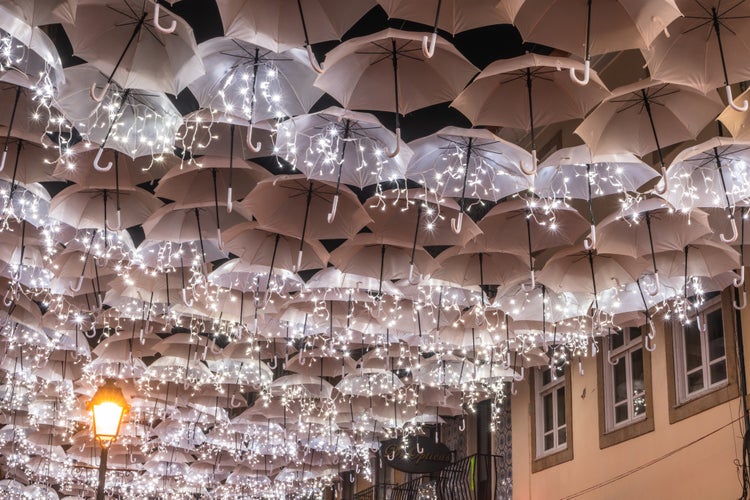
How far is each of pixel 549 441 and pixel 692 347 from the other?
15.5 feet

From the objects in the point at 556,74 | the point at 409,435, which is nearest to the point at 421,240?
the point at 556,74

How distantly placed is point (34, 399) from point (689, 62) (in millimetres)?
16557

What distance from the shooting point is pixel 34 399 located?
1866cm

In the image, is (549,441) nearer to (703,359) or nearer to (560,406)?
(560,406)

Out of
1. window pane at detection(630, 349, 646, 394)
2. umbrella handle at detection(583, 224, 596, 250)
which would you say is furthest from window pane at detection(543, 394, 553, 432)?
umbrella handle at detection(583, 224, 596, 250)

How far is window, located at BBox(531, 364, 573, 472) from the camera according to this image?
14227 millimetres

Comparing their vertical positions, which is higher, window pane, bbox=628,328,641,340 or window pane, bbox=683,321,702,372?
window pane, bbox=628,328,641,340

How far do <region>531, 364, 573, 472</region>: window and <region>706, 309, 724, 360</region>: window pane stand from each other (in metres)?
3.65

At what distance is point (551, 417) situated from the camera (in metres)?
15.2

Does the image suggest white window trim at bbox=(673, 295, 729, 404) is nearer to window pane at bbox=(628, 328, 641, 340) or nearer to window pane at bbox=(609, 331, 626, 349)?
window pane at bbox=(628, 328, 641, 340)

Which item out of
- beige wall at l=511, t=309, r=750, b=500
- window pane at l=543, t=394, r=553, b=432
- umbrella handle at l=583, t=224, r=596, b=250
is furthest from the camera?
window pane at l=543, t=394, r=553, b=432

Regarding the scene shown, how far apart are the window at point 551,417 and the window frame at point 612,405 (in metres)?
1.10

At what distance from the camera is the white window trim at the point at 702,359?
10328mm

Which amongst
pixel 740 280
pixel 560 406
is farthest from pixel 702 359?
pixel 560 406
